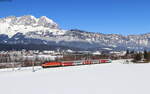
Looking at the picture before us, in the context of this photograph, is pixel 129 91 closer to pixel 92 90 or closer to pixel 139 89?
pixel 139 89

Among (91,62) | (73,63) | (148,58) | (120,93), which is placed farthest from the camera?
(148,58)

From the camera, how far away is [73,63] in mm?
96562

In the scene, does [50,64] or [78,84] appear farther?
[50,64]

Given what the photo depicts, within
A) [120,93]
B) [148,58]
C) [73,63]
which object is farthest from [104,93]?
[148,58]

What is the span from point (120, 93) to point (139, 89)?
388 cm

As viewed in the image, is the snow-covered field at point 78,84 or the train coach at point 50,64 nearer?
the snow-covered field at point 78,84

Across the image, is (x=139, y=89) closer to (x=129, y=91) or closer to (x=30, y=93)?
(x=129, y=91)

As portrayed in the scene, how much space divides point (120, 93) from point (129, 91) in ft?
5.88

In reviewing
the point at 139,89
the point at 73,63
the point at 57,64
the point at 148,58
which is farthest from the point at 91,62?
the point at 139,89

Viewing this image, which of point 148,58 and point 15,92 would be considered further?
point 148,58

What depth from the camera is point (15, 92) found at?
30734mm

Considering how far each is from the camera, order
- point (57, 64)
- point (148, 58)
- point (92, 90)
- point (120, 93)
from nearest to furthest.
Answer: point (120, 93)
point (92, 90)
point (57, 64)
point (148, 58)

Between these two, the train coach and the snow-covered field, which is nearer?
the snow-covered field

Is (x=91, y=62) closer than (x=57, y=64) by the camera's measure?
No
